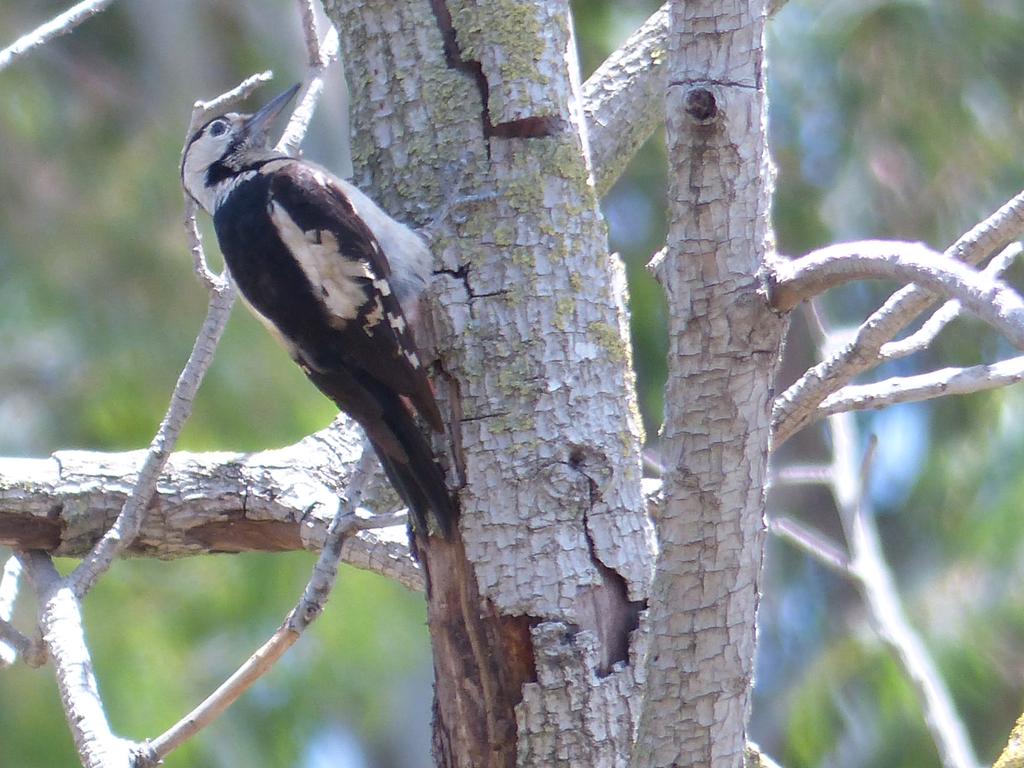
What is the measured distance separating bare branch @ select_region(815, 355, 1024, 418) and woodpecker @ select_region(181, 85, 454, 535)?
682mm

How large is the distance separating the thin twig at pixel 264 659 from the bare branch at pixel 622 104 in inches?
52.6

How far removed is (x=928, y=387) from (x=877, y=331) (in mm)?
150

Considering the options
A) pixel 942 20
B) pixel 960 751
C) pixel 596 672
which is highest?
pixel 942 20

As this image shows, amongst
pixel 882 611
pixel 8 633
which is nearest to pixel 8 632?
pixel 8 633

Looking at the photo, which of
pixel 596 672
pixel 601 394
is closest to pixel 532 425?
pixel 601 394

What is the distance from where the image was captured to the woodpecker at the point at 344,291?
2.33m

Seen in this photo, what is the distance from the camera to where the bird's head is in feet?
11.1

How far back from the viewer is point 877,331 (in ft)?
6.35

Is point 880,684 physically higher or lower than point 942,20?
lower

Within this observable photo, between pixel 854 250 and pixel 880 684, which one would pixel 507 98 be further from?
pixel 880 684

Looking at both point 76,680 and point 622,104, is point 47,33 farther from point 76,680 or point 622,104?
point 622,104

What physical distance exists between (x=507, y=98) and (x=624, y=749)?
1128 mm

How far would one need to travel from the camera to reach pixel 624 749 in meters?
2.05

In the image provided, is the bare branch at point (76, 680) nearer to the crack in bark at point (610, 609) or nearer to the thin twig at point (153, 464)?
the thin twig at point (153, 464)
